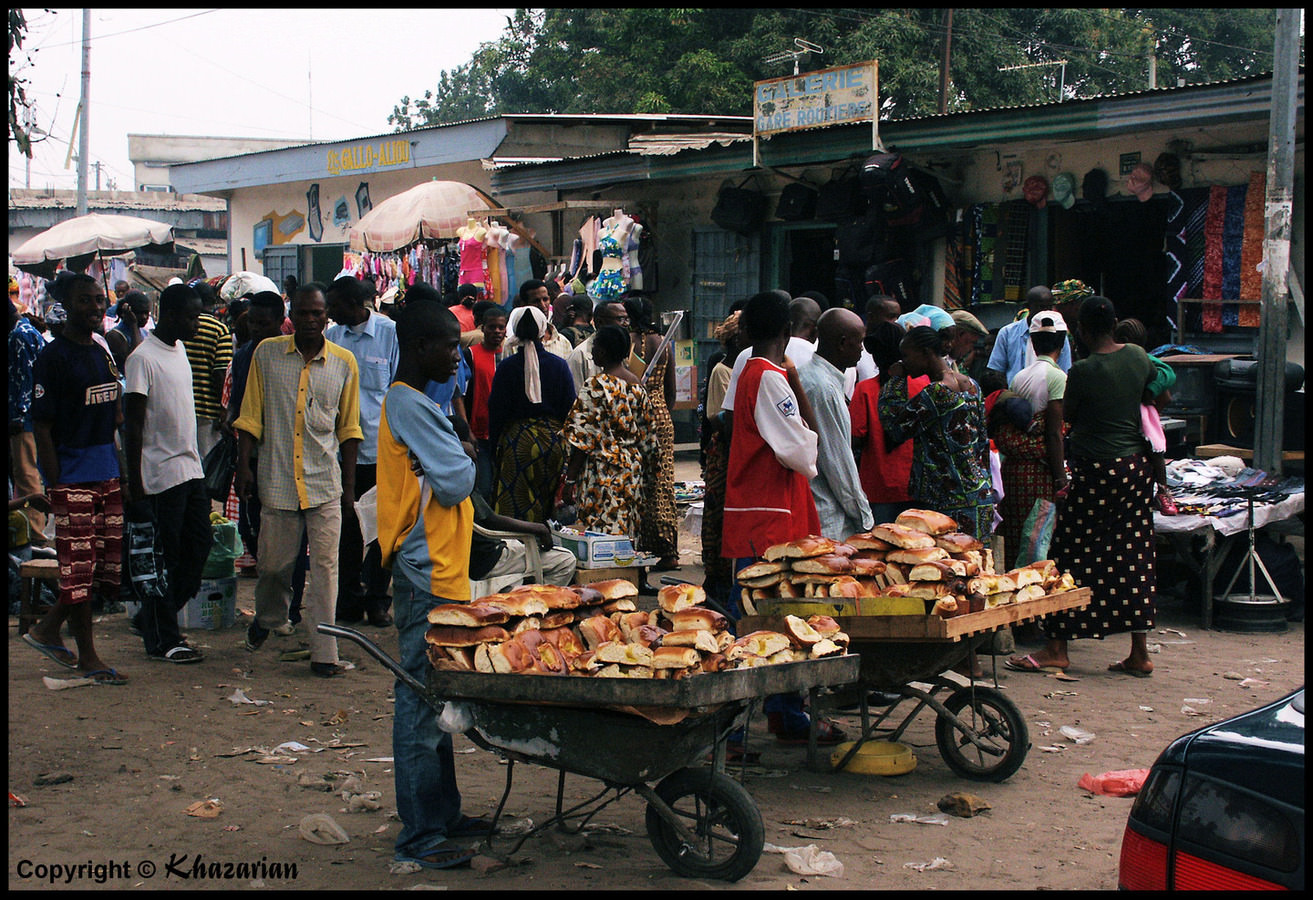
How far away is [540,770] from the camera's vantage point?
5496 mm

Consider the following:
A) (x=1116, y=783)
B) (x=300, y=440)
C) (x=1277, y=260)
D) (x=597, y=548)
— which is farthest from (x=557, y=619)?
(x=1277, y=260)

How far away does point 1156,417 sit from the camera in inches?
289

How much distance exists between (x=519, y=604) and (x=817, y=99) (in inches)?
404

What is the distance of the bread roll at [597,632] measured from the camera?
4.33 meters

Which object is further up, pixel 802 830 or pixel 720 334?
pixel 720 334

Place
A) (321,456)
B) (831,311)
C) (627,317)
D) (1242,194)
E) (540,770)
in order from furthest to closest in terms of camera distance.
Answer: (1242,194), (627,317), (321,456), (831,311), (540,770)

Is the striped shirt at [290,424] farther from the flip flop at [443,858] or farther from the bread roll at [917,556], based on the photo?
the bread roll at [917,556]

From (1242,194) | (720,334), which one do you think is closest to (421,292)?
(720,334)

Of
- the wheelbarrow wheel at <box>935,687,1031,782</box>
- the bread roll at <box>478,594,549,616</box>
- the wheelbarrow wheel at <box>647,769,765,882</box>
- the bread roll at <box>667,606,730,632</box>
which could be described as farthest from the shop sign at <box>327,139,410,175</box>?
the wheelbarrow wheel at <box>647,769,765,882</box>

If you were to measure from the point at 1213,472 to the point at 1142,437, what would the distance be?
97.2 inches

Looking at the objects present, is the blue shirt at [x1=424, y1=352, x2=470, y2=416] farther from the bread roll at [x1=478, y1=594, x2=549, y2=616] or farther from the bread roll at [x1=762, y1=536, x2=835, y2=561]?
the bread roll at [x1=478, y1=594, x2=549, y2=616]

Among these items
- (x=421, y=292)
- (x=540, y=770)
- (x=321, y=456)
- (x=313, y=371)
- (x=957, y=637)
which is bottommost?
(x=540, y=770)

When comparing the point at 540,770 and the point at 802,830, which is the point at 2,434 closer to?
the point at 540,770

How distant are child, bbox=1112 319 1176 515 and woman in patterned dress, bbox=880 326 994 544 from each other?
4.18ft
